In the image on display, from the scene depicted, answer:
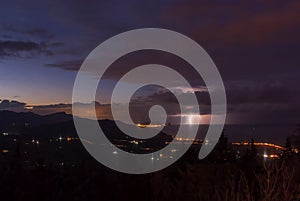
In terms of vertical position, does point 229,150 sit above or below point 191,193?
above

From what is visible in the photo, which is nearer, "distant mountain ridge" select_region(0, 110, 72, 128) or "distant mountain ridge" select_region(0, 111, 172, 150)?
"distant mountain ridge" select_region(0, 111, 172, 150)

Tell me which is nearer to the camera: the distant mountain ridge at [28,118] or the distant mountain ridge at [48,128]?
the distant mountain ridge at [48,128]

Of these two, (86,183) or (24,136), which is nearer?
(86,183)

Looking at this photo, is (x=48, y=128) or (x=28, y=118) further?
(x=28, y=118)

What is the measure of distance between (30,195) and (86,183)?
11.1ft

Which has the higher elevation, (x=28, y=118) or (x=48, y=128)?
(x=28, y=118)

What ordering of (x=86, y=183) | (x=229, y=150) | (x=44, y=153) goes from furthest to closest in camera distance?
(x=44, y=153), (x=229, y=150), (x=86, y=183)

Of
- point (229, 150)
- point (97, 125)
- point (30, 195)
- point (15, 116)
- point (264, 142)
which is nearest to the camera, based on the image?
point (30, 195)

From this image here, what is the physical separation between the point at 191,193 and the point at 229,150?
12621 mm

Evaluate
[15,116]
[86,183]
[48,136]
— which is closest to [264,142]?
[48,136]

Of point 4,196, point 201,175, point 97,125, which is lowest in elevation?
point 4,196

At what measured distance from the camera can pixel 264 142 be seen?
156ft

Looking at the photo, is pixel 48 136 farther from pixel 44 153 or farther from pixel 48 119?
pixel 48 119

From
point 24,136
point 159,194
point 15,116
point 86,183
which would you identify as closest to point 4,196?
point 86,183
